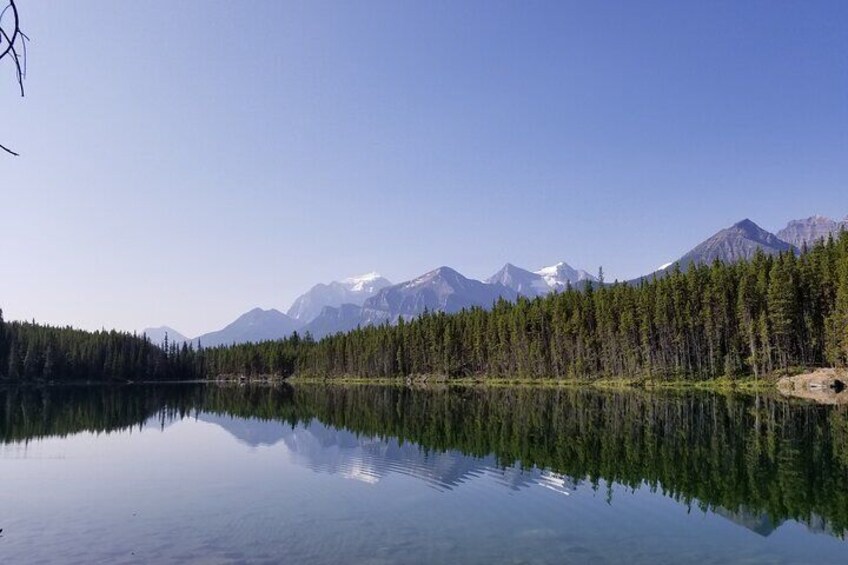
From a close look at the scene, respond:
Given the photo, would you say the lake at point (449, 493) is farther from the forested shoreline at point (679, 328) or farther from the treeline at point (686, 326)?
the forested shoreline at point (679, 328)

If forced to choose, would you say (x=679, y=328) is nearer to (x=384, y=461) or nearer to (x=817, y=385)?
(x=817, y=385)

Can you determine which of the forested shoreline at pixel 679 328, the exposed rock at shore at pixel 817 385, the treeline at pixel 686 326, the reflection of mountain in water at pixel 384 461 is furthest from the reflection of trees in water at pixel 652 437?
the forested shoreline at pixel 679 328

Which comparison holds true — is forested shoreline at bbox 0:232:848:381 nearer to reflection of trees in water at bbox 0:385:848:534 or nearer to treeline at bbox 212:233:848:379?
treeline at bbox 212:233:848:379

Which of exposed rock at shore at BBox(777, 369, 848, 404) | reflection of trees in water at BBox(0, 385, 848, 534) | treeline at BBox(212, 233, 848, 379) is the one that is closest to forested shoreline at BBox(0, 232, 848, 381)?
treeline at BBox(212, 233, 848, 379)

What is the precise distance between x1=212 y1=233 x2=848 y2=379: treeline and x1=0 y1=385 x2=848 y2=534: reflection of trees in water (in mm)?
29727

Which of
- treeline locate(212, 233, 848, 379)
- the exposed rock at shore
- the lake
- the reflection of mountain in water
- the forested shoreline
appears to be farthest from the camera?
the forested shoreline

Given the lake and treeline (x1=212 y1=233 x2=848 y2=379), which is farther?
treeline (x1=212 y1=233 x2=848 y2=379)

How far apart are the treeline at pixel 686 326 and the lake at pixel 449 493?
4948 cm

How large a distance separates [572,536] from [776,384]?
97.3 m

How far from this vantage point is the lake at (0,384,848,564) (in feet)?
74.5

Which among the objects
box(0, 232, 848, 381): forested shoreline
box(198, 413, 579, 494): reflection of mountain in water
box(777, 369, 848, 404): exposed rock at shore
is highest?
box(0, 232, 848, 381): forested shoreline

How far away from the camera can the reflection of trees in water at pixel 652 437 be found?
30594 mm

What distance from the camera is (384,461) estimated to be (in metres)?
44.0

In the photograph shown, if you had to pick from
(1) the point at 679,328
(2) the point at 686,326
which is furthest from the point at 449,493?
(2) the point at 686,326
